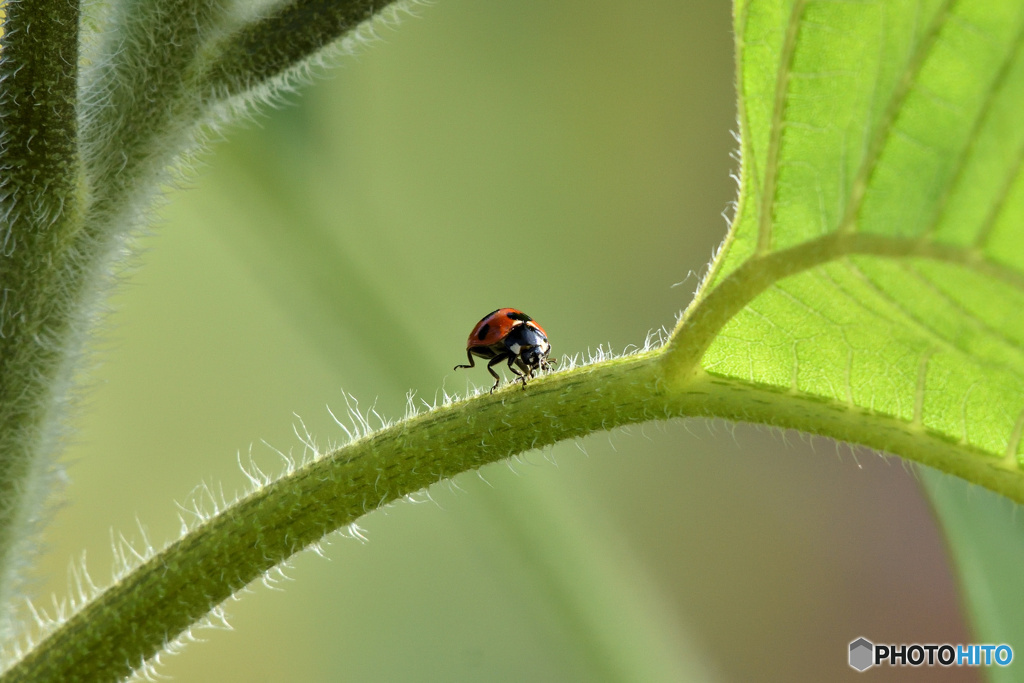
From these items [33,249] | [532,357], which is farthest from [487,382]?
[33,249]

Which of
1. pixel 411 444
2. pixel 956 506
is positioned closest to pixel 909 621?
pixel 956 506

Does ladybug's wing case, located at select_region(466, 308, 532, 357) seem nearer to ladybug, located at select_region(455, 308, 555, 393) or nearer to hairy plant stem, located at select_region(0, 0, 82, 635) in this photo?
ladybug, located at select_region(455, 308, 555, 393)

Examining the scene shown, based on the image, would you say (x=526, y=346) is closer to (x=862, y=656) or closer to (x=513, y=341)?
(x=513, y=341)

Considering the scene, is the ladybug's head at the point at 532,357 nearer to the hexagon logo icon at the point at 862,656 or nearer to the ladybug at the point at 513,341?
the ladybug at the point at 513,341

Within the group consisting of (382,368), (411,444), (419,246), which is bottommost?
(411,444)

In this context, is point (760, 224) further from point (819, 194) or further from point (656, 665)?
point (656, 665)

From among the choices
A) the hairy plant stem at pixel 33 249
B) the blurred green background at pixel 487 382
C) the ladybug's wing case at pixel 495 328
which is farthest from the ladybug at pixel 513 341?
the blurred green background at pixel 487 382

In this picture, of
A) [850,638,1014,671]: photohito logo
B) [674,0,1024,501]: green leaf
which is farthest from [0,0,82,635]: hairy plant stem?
[850,638,1014,671]: photohito logo
